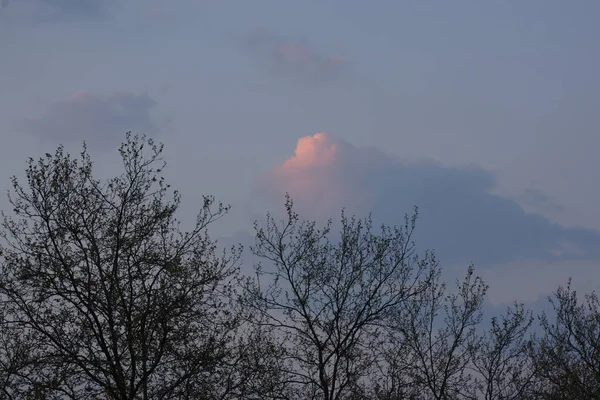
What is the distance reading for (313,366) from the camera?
2688 centimetres

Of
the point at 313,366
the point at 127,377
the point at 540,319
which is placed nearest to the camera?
the point at 127,377

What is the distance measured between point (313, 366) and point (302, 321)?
1629 millimetres

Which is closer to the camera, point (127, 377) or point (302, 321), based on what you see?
point (127, 377)

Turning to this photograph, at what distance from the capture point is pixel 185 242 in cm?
2338

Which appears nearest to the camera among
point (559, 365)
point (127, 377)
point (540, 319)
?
point (127, 377)

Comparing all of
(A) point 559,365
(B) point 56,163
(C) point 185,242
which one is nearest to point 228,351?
(C) point 185,242

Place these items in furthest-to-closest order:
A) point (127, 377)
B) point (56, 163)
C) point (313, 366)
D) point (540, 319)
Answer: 1. point (540, 319)
2. point (313, 366)
3. point (56, 163)
4. point (127, 377)

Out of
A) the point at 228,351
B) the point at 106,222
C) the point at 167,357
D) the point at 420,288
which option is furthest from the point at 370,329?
the point at 106,222

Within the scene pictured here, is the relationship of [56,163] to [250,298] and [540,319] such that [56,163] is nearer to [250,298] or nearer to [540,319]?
[250,298]

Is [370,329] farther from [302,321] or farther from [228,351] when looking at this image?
[228,351]

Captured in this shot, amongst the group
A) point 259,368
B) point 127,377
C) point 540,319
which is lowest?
point 127,377

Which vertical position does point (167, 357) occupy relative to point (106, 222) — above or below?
below

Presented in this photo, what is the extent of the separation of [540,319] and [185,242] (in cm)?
2025

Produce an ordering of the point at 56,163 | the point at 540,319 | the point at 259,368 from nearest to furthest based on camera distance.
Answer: the point at 56,163
the point at 259,368
the point at 540,319
